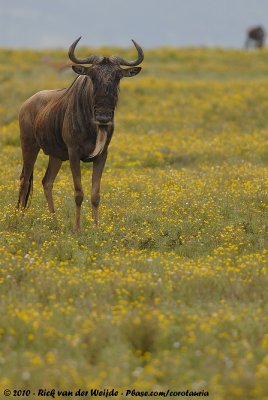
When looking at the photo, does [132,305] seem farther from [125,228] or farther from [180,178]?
[180,178]

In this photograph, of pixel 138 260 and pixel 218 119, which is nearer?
pixel 138 260

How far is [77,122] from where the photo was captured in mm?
11000

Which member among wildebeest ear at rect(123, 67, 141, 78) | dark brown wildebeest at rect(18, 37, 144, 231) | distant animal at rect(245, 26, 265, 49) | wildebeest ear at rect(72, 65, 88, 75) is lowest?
distant animal at rect(245, 26, 265, 49)

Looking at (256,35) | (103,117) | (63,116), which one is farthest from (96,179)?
(256,35)

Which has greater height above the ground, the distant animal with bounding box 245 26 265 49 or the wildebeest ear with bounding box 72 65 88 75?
the wildebeest ear with bounding box 72 65 88 75

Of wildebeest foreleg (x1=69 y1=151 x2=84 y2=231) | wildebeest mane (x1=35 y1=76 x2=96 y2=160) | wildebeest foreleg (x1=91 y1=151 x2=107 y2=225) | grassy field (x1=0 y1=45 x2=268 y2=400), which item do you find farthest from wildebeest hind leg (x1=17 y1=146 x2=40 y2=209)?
wildebeest foreleg (x1=91 y1=151 x2=107 y2=225)

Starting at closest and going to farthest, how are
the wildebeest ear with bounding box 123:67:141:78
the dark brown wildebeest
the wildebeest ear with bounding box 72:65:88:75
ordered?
the dark brown wildebeest
the wildebeest ear with bounding box 72:65:88:75
the wildebeest ear with bounding box 123:67:141:78

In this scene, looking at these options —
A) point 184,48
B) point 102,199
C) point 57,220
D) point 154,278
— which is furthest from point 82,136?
point 184,48

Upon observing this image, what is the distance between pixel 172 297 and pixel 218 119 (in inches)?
692

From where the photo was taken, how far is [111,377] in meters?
5.96

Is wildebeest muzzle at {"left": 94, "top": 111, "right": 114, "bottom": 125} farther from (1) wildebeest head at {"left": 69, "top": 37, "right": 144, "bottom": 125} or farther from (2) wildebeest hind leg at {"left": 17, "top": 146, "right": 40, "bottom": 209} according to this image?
(2) wildebeest hind leg at {"left": 17, "top": 146, "right": 40, "bottom": 209}

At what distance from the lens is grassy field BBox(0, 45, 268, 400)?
20.1ft

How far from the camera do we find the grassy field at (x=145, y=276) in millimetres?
6141

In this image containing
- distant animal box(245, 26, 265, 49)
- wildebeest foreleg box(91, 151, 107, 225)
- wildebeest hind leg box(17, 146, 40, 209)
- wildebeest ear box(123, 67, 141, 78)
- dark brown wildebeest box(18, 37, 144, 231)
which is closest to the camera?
dark brown wildebeest box(18, 37, 144, 231)
